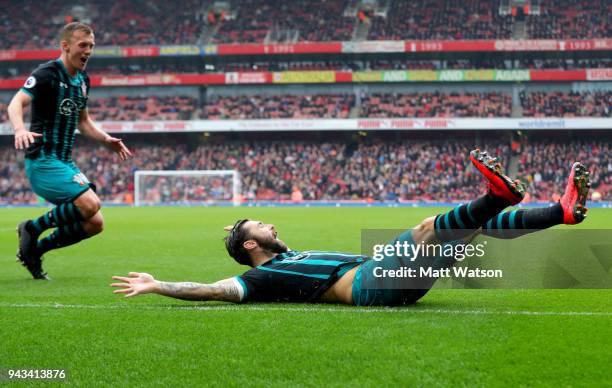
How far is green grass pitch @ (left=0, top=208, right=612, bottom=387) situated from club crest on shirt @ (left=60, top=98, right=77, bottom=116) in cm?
179

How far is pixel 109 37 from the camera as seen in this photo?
48.9 m

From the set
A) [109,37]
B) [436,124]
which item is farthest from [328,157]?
[109,37]

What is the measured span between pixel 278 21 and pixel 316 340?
46464 millimetres

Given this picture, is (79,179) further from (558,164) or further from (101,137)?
(558,164)

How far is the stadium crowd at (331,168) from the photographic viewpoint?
39906 mm

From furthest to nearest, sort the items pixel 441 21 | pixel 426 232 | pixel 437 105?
pixel 441 21 < pixel 437 105 < pixel 426 232

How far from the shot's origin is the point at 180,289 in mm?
4863

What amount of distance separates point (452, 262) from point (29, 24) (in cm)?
5141

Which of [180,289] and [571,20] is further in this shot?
[571,20]

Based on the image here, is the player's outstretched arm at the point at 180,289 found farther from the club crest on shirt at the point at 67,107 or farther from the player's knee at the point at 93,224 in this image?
the club crest on shirt at the point at 67,107

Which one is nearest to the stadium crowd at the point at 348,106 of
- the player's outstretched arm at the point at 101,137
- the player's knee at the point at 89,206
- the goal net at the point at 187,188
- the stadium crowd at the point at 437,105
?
the stadium crowd at the point at 437,105

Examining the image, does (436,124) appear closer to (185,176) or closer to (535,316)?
(185,176)

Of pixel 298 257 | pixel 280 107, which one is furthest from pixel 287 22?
pixel 298 257

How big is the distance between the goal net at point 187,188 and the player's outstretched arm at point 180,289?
33346mm
